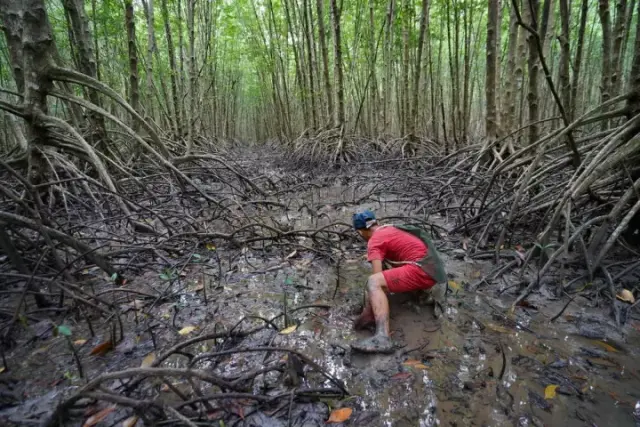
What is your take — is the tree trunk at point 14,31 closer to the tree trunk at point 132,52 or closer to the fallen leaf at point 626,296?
the tree trunk at point 132,52

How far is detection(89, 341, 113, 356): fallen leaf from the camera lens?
164cm

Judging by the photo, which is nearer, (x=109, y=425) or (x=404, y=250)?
(x=109, y=425)

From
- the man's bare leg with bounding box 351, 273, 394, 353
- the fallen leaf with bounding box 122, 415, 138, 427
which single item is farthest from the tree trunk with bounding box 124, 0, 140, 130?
the fallen leaf with bounding box 122, 415, 138, 427

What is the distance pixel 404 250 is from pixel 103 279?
7.17 feet

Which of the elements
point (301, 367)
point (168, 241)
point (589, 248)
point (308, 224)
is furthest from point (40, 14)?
point (589, 248)

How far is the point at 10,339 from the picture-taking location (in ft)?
5.55

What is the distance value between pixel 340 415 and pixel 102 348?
1.25m

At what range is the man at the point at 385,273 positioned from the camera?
70.0 inches

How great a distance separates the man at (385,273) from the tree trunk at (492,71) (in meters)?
3.39

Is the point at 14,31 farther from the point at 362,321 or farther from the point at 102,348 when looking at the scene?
the point at 362,321

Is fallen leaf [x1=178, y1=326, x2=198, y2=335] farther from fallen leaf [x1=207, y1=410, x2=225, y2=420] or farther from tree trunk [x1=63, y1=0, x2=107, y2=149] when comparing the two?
tree trunk [x1=63, y1=0, x2=107, y2=149]

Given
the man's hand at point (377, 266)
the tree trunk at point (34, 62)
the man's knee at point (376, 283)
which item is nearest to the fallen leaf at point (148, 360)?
the man's knee at point (376, 283)

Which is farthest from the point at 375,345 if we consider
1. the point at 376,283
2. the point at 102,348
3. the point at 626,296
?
the point at 626,296

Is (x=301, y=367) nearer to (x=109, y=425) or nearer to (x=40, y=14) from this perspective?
(x=109, y=425)
